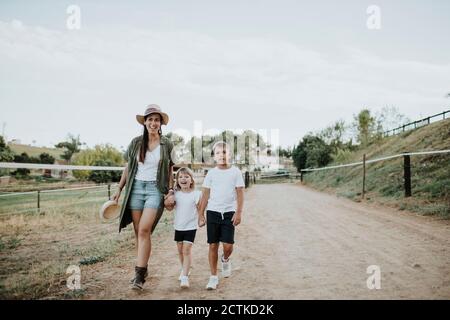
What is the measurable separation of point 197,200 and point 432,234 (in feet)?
15.8

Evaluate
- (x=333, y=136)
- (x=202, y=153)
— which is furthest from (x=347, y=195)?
(x=202, y=153)

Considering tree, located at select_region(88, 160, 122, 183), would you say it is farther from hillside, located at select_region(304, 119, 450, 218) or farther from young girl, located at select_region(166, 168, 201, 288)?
young girl, located at select_region(166, 168, 201, 288)

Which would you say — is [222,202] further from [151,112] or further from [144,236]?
[151,112]

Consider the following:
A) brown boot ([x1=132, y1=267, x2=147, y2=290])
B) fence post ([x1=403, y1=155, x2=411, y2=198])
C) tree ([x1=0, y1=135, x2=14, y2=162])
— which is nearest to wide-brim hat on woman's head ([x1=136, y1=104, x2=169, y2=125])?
brown boot ([x1=132, y1=267, x2=147, y2=290])

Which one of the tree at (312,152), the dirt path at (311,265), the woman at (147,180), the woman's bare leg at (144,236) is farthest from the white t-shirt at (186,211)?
the tree at (312,152)

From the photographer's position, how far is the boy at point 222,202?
3.90m

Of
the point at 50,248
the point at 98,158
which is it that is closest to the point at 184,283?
the point at 50,248

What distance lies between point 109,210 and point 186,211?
42.1 inches

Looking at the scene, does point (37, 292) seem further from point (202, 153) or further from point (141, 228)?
point (202, 153)

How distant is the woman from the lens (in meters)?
3.80

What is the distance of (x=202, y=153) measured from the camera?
189ft

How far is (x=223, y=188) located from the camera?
3.98 metres

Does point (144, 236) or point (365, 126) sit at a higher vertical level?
point (365, 126)
